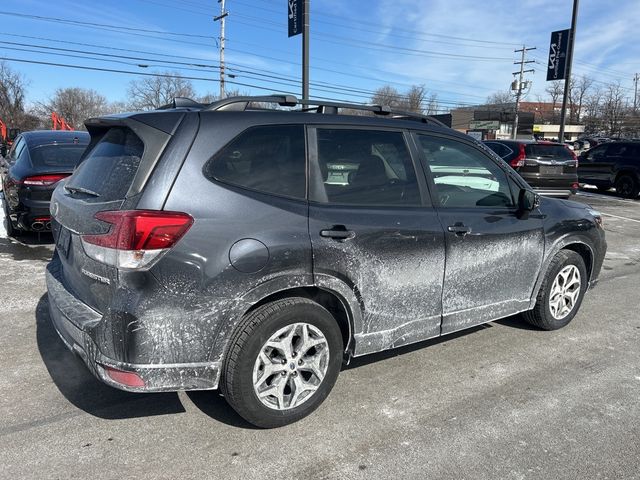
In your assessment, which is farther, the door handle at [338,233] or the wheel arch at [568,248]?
the wheel arch at [568,248]

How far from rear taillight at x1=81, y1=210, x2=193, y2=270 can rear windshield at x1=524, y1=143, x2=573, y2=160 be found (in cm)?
1177

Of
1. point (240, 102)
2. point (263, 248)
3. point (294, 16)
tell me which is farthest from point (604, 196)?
point (263, 248)

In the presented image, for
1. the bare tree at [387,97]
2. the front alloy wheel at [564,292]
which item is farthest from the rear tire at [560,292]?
the bare tree at [387,97]

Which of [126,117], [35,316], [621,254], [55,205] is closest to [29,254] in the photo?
[35,316]

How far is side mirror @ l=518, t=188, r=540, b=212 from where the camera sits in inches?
153

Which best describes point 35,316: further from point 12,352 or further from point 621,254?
point 621,254

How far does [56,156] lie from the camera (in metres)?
7.34

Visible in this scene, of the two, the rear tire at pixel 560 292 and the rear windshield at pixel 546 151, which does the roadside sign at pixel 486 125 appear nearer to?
the rear windshield at pixel 546 151

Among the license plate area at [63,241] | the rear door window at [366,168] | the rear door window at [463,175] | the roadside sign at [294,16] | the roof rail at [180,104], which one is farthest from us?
the roadside sign at [294,16]

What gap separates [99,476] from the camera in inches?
98.4

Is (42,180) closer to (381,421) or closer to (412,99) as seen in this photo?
(381,421)

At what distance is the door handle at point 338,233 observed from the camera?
2.89 meters

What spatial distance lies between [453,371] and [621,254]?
5772 mm

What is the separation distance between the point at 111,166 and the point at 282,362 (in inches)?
57.7
